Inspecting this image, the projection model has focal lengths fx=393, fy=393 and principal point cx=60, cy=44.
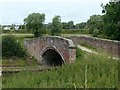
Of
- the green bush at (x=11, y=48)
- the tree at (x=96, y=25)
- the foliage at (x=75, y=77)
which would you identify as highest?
the tree at (x=96, y=25)

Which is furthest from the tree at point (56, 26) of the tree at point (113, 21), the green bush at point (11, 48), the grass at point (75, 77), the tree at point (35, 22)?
the grass at point (75, 77)

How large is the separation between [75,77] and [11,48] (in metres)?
31.6

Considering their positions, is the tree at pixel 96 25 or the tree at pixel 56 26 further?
the tree at pixel 56 26

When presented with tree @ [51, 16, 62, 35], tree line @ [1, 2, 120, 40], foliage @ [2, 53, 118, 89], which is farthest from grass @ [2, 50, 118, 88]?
tree @ [51, 16, 62, 35]

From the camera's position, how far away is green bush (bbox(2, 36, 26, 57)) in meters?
38.6

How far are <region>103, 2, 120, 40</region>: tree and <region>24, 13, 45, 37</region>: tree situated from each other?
29.2 metres

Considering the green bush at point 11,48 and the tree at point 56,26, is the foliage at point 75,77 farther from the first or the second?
the tree at point 56,26

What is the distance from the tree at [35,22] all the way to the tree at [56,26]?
1.78m

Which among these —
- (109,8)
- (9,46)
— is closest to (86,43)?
(109,8)

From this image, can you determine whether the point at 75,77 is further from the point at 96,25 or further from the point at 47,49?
the point at 96,25

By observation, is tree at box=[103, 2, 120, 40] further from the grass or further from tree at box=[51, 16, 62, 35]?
tree at box=[51, 16, 62, 35]

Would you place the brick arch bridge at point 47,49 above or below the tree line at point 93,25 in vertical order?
below

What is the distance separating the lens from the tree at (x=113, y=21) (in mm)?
24689

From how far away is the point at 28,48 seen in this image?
131ft
